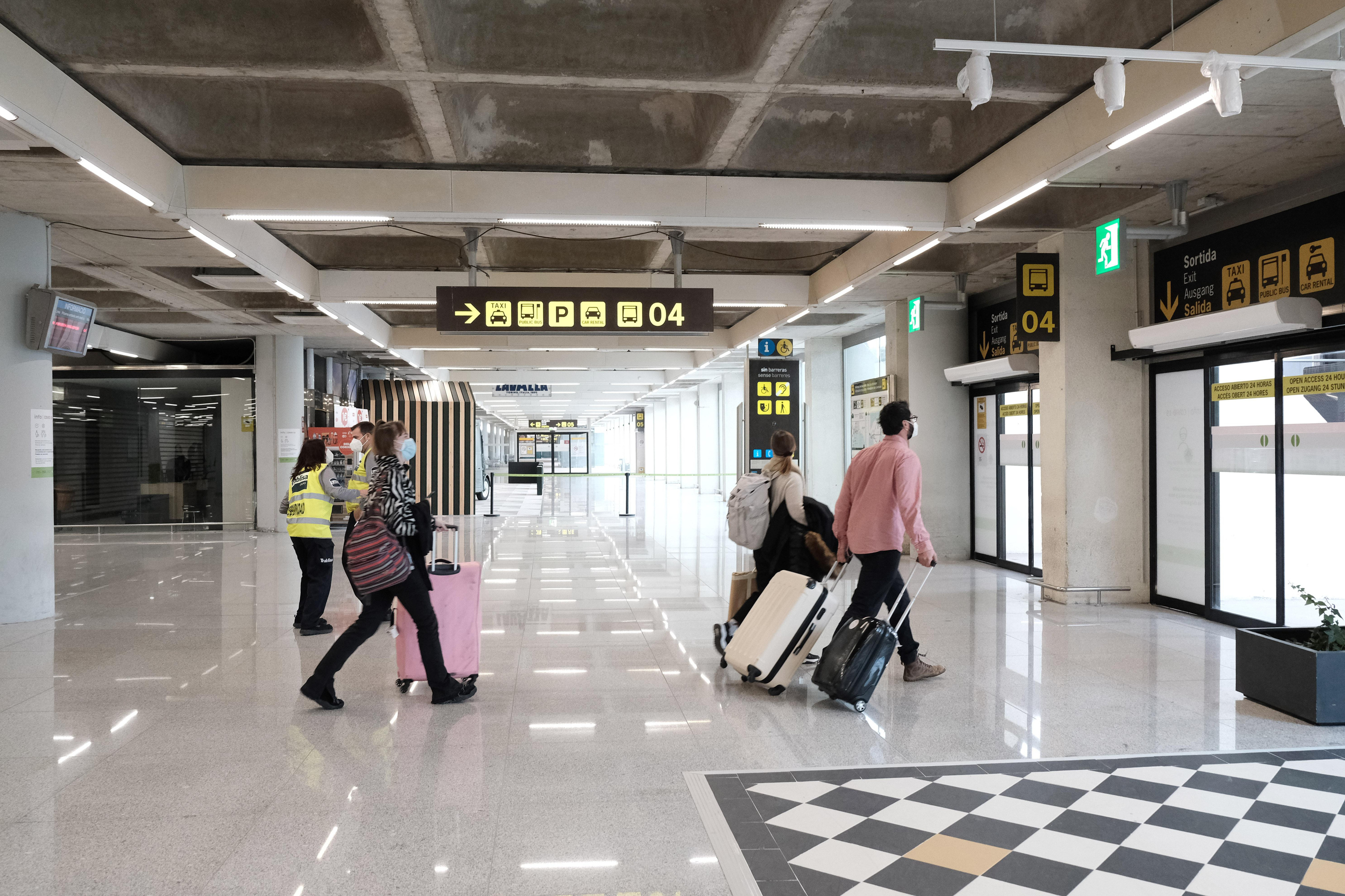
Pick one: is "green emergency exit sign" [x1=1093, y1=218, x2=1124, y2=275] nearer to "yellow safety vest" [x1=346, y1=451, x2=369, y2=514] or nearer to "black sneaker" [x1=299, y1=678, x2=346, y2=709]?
"yellow safety vest" [x1=346, y1=451, x2=369, y2=514]

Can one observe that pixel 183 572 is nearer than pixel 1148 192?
No

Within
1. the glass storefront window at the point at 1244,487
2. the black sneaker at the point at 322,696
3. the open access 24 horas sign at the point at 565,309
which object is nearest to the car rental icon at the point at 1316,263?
the glass storefront window at the point at 1244,487

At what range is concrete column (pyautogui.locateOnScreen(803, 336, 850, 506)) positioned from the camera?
15.9 meters

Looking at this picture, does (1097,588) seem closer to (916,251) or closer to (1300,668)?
(916,251)

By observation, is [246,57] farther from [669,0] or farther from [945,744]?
[945,744]

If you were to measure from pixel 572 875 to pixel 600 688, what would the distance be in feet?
7.68

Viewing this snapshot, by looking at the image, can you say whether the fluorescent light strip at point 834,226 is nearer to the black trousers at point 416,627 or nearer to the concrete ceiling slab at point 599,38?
the concrete ceiling slab at point 599,38

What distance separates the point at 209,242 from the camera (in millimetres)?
7188

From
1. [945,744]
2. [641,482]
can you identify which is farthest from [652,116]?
[641,482]

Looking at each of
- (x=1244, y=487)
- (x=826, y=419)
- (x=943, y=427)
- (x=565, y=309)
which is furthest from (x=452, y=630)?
(x=826, y=419)

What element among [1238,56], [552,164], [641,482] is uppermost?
[552,164]

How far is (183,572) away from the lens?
10.6 m

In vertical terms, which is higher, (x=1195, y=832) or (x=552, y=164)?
(x=552, y=164)

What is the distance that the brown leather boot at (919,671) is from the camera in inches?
214
